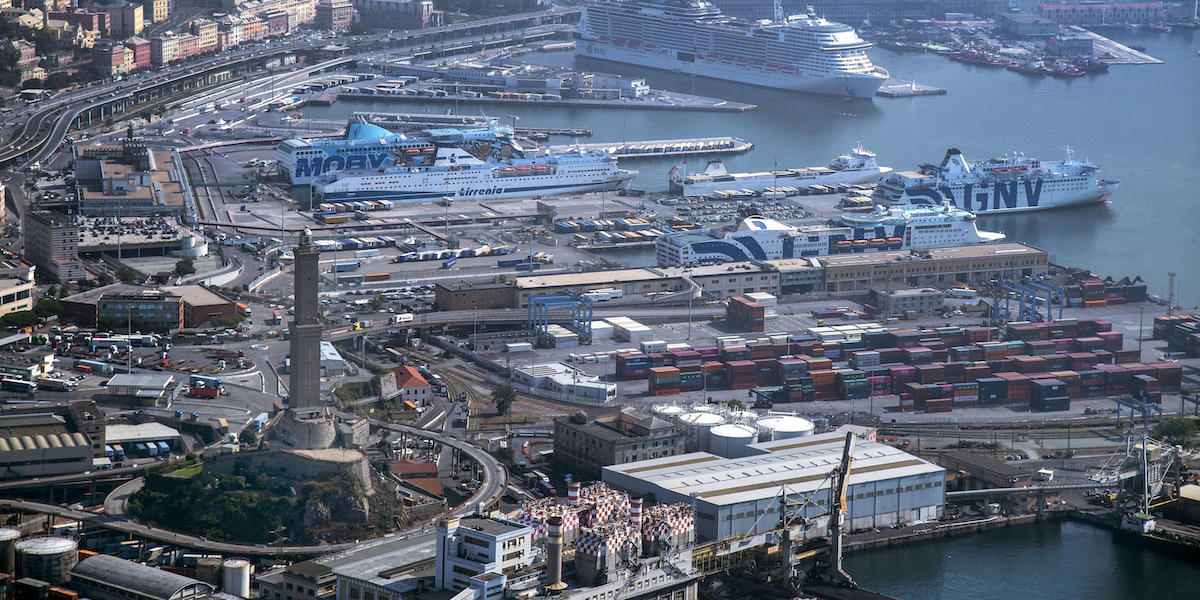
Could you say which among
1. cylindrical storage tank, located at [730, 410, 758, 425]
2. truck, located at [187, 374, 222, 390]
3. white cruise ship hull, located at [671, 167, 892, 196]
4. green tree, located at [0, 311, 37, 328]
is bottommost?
cylindrical storage tank, located at [730, 410, 758, 425]

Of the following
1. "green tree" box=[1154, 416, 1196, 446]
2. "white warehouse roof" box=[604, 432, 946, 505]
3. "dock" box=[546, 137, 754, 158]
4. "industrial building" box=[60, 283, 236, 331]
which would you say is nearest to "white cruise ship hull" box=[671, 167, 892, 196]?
"dock" box=[546, 137, 754, 158]

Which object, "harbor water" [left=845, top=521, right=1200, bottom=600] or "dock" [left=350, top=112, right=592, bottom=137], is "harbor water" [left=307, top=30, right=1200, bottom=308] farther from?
"harbor water" [left=845, top=521, right=1200, bottom=600]

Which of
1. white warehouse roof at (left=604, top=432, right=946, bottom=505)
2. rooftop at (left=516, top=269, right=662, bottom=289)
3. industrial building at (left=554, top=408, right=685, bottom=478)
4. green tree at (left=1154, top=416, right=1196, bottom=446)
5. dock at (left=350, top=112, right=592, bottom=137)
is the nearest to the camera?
white warehouse roof at (left=604, top=432, right=946, bottom=505)

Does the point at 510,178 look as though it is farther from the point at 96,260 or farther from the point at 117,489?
the point at 117,489

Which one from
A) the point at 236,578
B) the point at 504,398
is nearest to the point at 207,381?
the point at 504,398

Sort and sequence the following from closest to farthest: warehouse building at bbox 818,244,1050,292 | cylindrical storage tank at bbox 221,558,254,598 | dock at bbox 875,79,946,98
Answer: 1. cylindrical storage tank at bbox 221,558,254,598
2. warehouse building at bbox 818,244,1050,292
3. dock at bbox 875,79,946,98

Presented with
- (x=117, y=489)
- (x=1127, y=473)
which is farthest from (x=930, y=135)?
(x=117, y=489)
